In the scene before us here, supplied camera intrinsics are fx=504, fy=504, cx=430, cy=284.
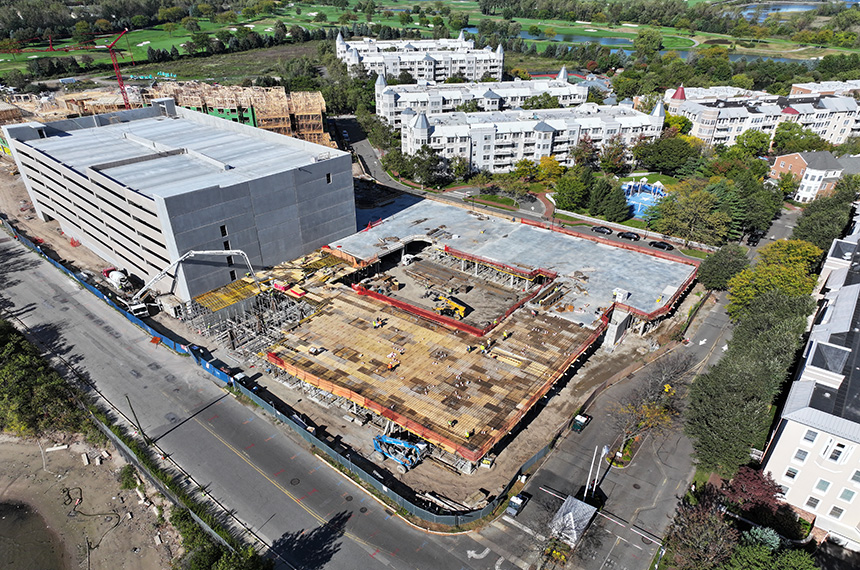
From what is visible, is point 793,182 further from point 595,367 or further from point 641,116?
point 595,367

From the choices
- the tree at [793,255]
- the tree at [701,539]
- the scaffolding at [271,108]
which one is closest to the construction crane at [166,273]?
the tree at [701,539]

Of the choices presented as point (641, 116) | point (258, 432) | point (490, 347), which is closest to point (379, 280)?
point (490, 347)

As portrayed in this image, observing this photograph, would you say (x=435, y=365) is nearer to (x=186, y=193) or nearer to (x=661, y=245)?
(x=186, y=193)

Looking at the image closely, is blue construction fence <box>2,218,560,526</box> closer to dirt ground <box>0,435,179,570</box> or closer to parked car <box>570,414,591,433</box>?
parked car <box>570,414,591,433</box>

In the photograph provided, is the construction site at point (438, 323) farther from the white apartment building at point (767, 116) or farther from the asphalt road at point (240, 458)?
the white apartment building at point (767, 116)

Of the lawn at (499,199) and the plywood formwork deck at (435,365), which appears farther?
the lawn at (499,199)

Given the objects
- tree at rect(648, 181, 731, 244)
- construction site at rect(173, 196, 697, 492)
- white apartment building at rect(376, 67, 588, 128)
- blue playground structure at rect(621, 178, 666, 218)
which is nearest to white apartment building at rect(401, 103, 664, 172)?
blue playground structure at rect(621, 178, 666, 218)
